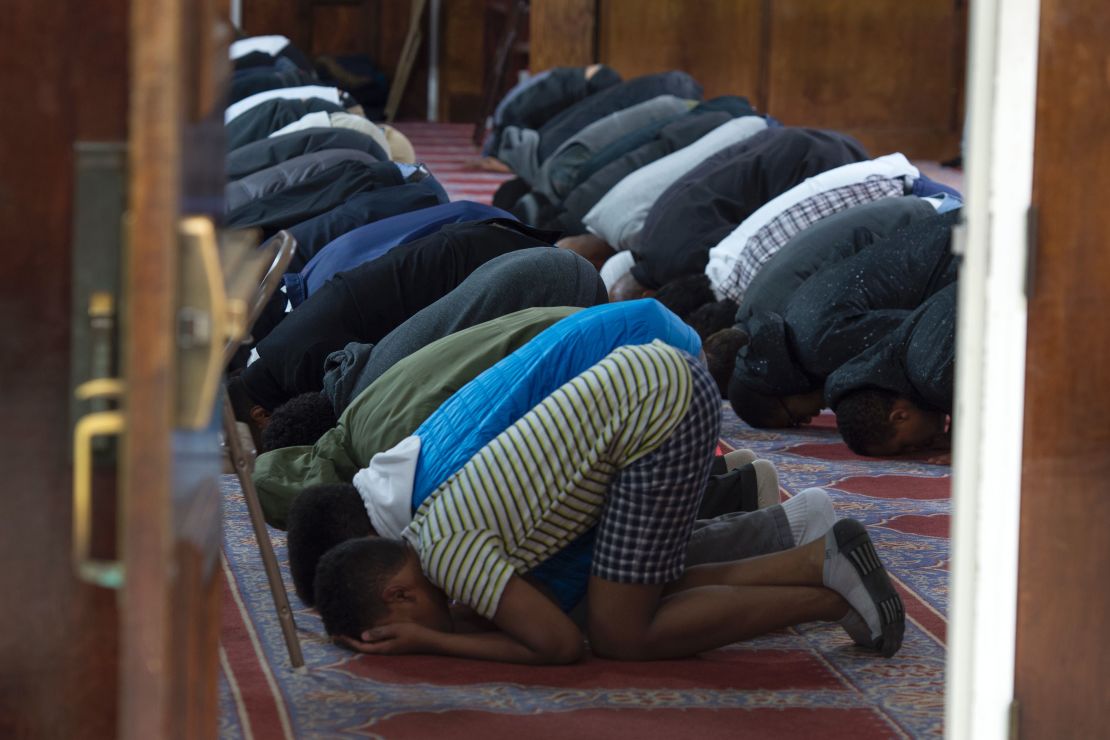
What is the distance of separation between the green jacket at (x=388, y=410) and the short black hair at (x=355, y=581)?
18.8 inches

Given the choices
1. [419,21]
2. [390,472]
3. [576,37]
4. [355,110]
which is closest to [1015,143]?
[390,472]

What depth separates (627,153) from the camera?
7039 millimetres

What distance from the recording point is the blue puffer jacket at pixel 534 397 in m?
2.78

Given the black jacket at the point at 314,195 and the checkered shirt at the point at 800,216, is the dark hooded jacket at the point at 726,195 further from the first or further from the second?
the black jacket at the point at 314,195

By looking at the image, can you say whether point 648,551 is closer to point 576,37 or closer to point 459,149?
point 576,37

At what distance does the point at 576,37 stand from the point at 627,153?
2160 mm

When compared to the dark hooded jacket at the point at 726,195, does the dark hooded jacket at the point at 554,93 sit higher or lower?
higher

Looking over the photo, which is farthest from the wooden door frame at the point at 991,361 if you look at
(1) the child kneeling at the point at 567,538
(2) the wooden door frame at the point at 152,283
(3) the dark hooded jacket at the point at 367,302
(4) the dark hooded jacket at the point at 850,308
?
(4) the dark hooded jacket at the point at 850,308

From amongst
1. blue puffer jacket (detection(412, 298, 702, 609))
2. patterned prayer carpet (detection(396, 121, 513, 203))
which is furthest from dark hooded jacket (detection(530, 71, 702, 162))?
blue puffer jacket (detection(412, 298, 702, 609))

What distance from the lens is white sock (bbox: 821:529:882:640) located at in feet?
9.27

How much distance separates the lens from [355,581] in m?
2.67

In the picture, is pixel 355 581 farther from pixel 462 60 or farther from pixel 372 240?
pixel 462 60

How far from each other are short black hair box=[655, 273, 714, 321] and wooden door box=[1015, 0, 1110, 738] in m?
3.95

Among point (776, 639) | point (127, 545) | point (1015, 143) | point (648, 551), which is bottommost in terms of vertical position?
point (776, 639)
